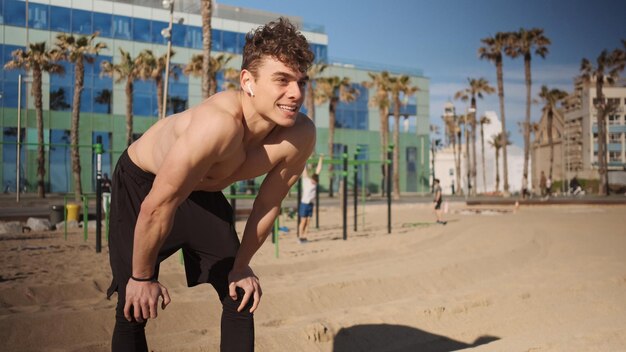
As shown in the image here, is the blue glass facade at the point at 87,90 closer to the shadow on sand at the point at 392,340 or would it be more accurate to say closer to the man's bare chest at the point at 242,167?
the shadow on sand at the point at 392,340

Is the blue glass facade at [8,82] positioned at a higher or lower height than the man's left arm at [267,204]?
higher

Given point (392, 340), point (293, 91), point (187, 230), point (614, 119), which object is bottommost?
point (392, 340)

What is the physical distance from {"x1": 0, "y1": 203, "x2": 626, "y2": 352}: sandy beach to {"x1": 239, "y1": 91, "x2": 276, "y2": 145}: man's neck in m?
2.23

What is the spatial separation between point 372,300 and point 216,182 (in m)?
4.37

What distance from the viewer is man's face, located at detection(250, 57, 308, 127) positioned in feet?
8.07

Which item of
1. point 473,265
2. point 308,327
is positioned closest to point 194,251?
point 308,327

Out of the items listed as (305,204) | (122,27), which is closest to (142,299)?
(305,204)

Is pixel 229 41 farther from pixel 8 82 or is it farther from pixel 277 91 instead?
pixel 277 91

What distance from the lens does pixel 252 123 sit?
Answer: 2.61 meters

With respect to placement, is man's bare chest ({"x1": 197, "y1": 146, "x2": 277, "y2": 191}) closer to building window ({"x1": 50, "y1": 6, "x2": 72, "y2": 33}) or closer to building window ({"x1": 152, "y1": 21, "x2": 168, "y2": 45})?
building window ({"x1": 50, "y1": 6, "x2": 72, "y2": 33})

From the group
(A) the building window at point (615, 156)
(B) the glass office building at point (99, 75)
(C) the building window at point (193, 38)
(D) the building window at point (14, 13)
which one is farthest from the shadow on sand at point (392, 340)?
(A) the building window at point (615, 156)

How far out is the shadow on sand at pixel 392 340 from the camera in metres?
5.11

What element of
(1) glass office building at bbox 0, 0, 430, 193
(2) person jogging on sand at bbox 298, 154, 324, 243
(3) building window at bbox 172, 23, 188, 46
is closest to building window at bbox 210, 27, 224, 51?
(1) glass office building at bbox 0, 0, 430, 193

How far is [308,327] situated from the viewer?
509cm
